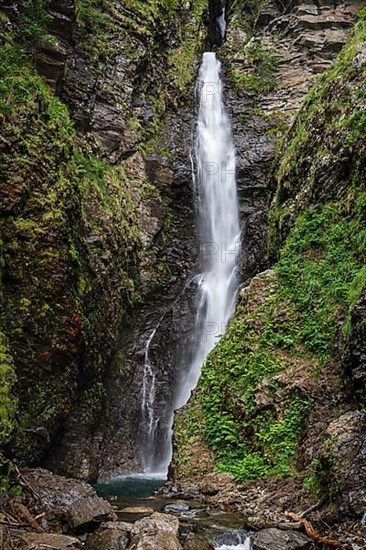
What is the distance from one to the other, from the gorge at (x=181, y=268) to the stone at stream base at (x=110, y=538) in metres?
0.07

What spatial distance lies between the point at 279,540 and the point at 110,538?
2233 millimetres

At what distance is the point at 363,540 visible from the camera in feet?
22.2

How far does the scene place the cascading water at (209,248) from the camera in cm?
1689

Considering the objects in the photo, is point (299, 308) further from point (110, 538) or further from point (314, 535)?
point (110, 538)

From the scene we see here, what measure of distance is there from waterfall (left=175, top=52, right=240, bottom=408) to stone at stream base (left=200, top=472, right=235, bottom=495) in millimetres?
6535

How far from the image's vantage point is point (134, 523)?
25.0 ft

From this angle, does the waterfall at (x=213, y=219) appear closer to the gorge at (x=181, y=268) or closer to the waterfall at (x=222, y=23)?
the gorge at (x=181, y=268)

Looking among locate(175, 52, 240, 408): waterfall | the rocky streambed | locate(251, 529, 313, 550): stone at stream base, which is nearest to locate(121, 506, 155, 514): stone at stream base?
the rocky streambed

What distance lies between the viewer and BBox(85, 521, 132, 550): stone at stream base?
689 centimetres

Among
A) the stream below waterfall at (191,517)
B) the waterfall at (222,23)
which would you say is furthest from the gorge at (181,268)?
the waterfall at (222,23)

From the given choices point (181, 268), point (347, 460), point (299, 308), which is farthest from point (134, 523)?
point (181, 268)

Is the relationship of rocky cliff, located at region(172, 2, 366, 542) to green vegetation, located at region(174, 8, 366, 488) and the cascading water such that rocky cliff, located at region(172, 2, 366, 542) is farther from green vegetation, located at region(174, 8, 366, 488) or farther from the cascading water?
the cascading water

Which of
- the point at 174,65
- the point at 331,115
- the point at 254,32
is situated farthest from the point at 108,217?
the point at 254,32

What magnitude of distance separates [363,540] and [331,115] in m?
11.7
